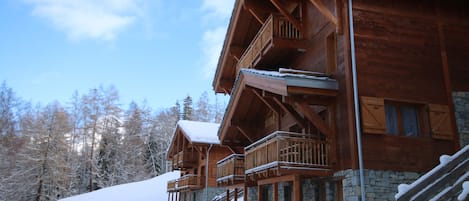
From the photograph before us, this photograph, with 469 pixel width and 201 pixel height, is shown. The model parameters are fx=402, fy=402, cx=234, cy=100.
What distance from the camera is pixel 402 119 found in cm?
1064

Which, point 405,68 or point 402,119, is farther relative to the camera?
point 405,68

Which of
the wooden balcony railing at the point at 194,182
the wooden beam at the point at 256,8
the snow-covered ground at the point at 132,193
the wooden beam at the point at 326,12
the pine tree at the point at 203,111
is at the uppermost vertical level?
the pine tree at the point at 203,111

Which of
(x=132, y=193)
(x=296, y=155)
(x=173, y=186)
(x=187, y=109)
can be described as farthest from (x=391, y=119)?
(x=187, y=109)

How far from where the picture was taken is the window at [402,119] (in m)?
10.5

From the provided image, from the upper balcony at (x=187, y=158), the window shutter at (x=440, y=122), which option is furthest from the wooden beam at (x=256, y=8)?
the upper balcony at (x=187, y=158)

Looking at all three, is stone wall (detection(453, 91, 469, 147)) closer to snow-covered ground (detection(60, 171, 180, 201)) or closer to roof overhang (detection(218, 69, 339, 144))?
→ roof overhang (detection(218, 69, 339, 144))

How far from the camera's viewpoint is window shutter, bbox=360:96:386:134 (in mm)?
9898

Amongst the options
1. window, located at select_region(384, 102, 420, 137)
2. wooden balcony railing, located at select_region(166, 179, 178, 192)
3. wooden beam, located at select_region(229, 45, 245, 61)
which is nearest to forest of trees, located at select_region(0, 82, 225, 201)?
wooden balcony railing, located at select_region(166, 179, 178, 192)

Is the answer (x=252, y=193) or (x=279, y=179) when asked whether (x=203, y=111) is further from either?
(x=279, y=179)

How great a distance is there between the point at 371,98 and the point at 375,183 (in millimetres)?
2122

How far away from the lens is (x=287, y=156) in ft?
33.8

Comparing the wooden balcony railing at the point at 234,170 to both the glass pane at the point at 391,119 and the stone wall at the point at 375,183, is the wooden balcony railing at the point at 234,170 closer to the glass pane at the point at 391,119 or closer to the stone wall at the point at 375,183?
the stone wall at the point at 375,183

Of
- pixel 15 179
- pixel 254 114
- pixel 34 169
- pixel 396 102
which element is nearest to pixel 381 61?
pixel 396 102

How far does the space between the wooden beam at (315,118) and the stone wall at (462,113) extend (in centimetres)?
359
